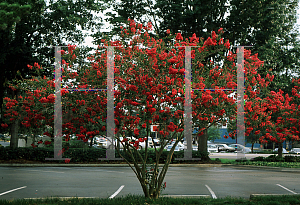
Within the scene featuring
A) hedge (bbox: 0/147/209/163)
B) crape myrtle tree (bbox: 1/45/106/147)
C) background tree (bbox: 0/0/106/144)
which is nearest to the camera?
crape myrtle tree (bbox: 1/45/106/147)

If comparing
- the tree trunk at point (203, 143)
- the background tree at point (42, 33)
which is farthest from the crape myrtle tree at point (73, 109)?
the tree trunk at point (203, 143)

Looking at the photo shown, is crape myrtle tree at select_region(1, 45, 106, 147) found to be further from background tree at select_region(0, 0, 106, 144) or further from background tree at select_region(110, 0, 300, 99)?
background tree at select_region(110, 0, 300, 99)

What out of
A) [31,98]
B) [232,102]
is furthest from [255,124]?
[31,98]

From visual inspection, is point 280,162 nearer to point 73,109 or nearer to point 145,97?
point 145,97

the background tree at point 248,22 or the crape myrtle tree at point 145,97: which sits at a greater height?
the background tree at point 248,22

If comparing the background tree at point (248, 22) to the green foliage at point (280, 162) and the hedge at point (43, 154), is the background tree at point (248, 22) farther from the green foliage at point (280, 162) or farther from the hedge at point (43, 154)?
the hedge at point (43, 154)

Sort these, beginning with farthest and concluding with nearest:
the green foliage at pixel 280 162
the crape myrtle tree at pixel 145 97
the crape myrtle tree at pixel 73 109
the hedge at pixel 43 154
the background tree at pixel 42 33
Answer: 1. the hedge at pixel 43 154
2. the background tree at pixel 42 33
3. the green foliage at pixel 280 162
4. the crape myrtle tree at pixel 73 109
5. the crape myrtle tree at pixel 145 97

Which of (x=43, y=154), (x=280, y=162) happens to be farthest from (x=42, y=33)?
(x=280, y=162)

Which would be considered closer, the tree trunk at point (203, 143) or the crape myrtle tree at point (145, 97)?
the crape myrtle tree at point (145, 97)

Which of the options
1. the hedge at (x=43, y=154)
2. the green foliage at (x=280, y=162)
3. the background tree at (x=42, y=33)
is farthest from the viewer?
the hedge at (x=43, y=154)

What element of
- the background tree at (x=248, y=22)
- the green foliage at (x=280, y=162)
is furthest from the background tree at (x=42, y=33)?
the green foliage at (x=280, y=162)

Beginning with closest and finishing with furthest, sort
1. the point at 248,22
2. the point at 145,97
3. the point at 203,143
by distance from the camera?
the point at 145,97 < the point at 248,22 < the point at 203,143

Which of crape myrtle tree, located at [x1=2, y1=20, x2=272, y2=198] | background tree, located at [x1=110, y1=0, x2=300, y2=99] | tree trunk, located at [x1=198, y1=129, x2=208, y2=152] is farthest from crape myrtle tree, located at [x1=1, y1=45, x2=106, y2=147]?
tree trunk, located at [x1=198, y1=129, x2=208, y2=152]

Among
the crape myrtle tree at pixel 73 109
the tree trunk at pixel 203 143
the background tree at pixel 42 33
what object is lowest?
the tree trunk at pixel 203 143
